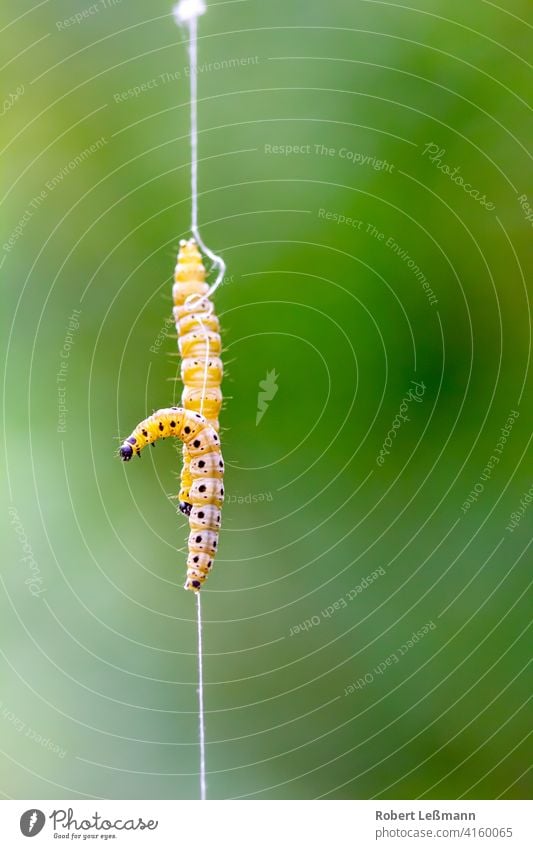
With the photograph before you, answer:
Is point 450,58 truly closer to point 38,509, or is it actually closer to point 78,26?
point 78,26

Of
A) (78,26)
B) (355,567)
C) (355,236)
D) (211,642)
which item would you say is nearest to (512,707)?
(355,567)
